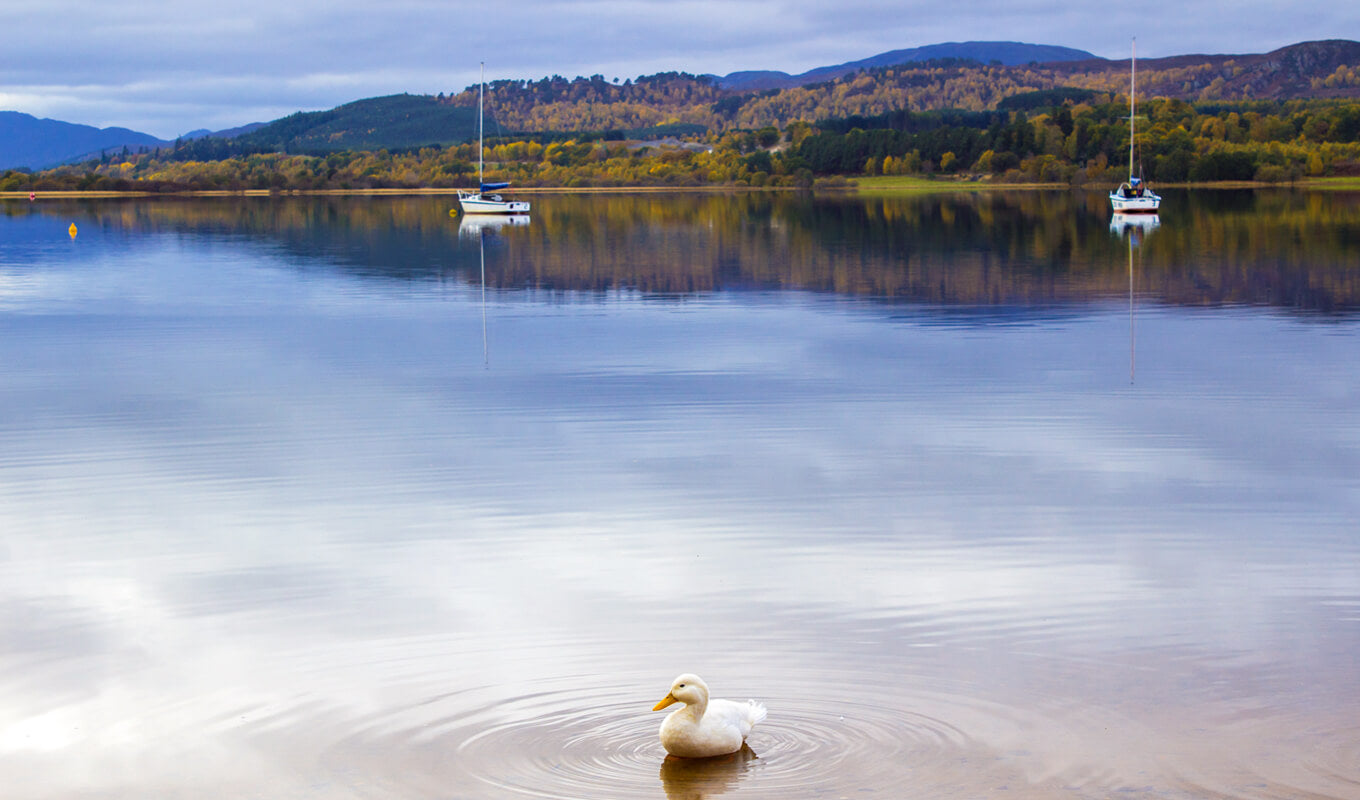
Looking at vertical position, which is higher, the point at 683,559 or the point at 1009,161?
the point at 1009,161

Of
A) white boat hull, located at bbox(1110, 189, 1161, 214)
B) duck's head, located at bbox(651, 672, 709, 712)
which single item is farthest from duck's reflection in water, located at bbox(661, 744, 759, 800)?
white boat hull, located at bbox(1110, 189, 1161, 214)

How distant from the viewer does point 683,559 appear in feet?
39.6

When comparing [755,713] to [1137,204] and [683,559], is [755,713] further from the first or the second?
[1137,204]

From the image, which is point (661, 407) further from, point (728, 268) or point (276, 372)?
point (728, 268)

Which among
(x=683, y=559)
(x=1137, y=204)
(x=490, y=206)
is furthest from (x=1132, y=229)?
(x=683, y=559)

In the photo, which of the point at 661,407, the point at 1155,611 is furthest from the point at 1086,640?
the point at 661,407

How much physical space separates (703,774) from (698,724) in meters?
0.28

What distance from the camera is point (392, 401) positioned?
66.3 ft

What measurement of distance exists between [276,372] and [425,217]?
76821 millimetres

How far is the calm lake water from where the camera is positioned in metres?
8.36

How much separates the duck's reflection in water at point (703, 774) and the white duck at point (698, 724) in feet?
0.19

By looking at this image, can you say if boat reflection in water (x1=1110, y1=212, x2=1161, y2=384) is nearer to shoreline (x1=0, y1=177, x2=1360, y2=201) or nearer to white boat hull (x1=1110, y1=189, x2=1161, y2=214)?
white boat hull (x1=1110, y1=189, x2=1161, y2=214)

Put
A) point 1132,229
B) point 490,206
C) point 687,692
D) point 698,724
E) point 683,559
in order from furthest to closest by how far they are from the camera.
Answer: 1. point 490,206
2. point 1132,229
3. point 683,559
4. point 698,724
5. point 687,692

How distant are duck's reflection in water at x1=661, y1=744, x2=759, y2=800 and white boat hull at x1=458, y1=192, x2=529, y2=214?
3307 inches
